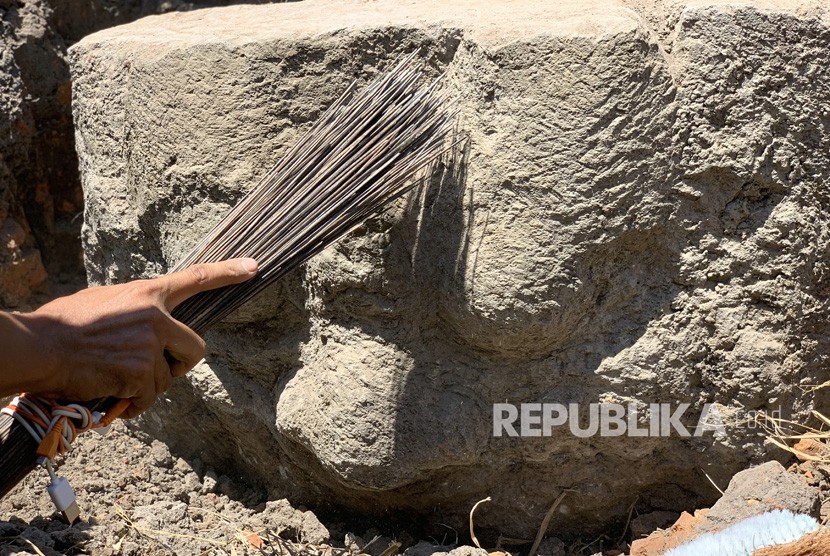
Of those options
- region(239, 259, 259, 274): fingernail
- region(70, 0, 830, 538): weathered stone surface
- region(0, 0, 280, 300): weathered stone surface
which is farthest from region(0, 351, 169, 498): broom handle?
region(0, 0, 280, 300): weathered stone surface

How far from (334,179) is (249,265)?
0.77 ft

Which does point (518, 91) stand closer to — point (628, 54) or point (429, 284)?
point (628, 54)

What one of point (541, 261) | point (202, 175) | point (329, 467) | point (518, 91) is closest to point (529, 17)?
point (518, 91)

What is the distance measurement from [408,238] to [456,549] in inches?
25.4

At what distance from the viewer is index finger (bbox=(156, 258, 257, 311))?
1688 millimetres

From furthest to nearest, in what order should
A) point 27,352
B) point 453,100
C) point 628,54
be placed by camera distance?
point 453,100
point 628,54
point 27,352

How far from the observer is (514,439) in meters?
1.92

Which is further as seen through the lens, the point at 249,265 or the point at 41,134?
the point at 41,134

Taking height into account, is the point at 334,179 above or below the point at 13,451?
above

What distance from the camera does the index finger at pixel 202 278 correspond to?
1.69 meters

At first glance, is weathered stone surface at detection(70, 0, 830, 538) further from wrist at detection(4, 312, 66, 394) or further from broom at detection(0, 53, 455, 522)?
wrist at detection(4, 312, 66, 394)

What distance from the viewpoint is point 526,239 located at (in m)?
1.76

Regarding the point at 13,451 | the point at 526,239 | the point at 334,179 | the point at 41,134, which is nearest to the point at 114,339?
the point at 13,451

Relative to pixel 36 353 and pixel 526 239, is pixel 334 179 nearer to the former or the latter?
pixel 526 239
